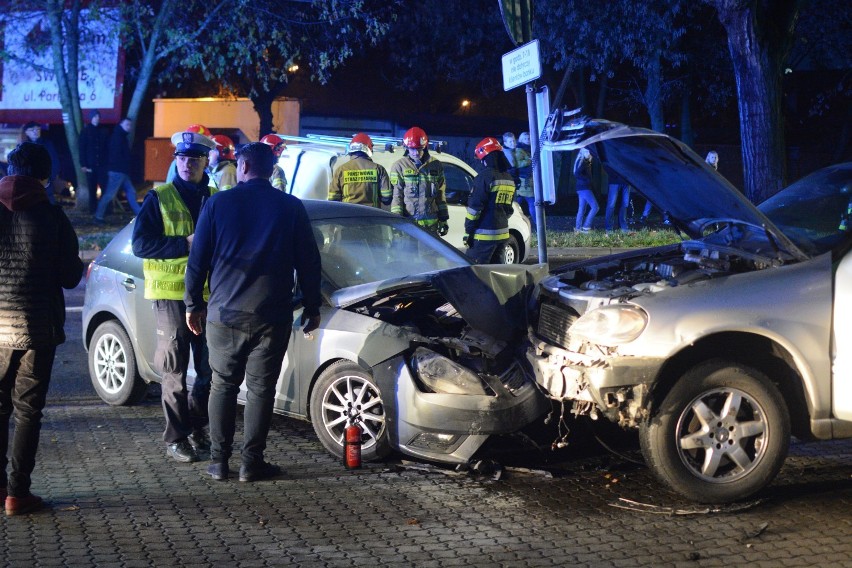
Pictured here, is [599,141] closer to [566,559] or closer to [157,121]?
[566,559]

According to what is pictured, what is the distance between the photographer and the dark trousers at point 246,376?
5.87 m

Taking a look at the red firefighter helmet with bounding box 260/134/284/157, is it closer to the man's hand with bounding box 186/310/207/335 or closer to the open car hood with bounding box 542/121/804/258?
the open car hood with bounding box 542/121/804/258

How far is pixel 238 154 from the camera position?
6031mm

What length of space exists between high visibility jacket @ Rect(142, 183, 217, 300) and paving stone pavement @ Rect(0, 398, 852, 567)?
0.98m

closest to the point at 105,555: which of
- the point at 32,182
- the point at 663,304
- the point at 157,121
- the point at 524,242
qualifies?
the point at 32,182

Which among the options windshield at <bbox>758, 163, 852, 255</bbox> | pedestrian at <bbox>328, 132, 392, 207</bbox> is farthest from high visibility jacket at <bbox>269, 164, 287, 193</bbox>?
windshield at <bbox>758, 163, 852, 255</bbox>

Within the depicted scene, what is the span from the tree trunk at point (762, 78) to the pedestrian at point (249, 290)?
33.4 feet

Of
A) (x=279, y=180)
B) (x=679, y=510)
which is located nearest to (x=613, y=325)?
(x=679, y=510)

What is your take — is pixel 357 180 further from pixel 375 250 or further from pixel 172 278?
pixel 172 278

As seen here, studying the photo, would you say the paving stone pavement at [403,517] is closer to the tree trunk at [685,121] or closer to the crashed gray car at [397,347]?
the crashed gray car at [397,347]

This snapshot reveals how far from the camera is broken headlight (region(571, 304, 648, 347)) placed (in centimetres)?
541

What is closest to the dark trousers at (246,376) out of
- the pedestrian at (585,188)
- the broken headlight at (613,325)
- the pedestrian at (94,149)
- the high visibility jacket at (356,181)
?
the broken headlight at (613,325)

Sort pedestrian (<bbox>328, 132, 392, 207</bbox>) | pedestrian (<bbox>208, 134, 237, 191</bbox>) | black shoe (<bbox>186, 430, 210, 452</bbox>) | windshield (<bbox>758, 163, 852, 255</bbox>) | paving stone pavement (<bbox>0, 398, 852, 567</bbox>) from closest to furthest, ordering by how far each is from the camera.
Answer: paving stone pavement (<bbox>0, 398, 852, 567</bbox>) → windshield (<bbox>758, 163, 852, 255</bbox>) → black shoe (<bbox>186, 430, 210, 452</bbox>) → pedestrian (<bbox>208, 134, 237, 191</bbox>) → pedestrian (<bbox>328, 132, 392, 207</bbox>)

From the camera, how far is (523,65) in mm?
9367
